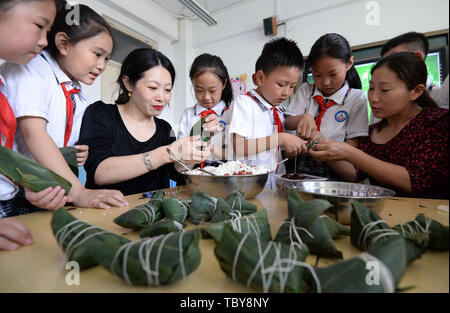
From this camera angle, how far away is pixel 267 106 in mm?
1800

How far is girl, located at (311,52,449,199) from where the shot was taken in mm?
706

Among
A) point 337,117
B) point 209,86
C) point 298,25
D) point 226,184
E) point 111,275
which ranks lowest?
point 111,275

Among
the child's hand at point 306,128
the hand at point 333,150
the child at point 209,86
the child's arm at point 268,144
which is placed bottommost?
the hand at point 333,150

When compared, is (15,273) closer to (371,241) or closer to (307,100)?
(371,241)

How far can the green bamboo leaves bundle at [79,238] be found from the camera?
0.44m

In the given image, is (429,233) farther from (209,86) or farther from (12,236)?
(209,86)

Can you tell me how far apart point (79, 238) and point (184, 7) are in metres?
4.91

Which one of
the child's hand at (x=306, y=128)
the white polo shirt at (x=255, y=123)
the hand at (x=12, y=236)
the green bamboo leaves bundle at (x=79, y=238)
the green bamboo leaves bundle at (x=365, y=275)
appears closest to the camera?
the green bamboo leaves bundle at (x=365, y=275)

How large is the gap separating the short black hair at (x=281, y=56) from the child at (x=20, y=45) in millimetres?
1338

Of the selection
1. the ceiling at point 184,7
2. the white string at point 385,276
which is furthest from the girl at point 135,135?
the ceiling at point 184,7

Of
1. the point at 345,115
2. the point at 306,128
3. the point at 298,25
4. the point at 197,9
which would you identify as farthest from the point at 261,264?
the point at 298,25

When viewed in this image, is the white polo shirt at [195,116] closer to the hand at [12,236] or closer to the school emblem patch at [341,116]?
the school emblem patch at [341,116]

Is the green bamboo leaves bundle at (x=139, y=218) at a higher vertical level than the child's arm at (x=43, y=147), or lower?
lower
